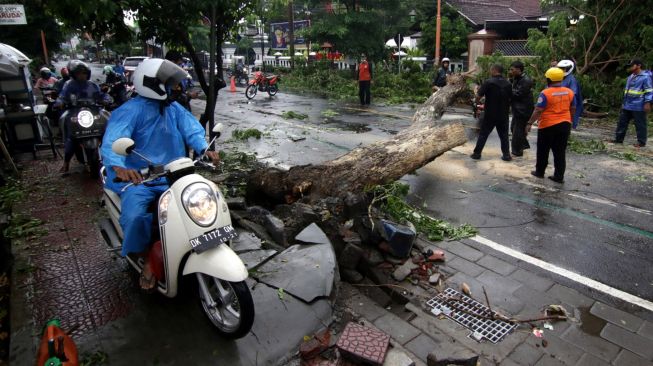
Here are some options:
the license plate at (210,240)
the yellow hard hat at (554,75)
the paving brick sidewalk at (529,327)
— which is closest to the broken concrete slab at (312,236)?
the paving brick sidewalk at (529,327)

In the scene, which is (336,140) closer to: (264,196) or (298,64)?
(264,196)

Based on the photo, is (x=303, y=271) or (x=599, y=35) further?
Answer: (x=599, y=35)

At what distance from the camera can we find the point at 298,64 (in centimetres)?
2994

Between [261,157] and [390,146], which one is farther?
[261,157]

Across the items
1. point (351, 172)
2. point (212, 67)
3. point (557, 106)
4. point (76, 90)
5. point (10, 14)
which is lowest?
point (351, 172)

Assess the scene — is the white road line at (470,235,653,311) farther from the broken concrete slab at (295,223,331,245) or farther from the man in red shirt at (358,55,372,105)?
the man in red shirt at (358,55,372,105)

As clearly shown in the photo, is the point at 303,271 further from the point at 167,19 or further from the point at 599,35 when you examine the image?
the point at 599,35

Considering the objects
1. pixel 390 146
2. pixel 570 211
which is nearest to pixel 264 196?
pixel 390 146

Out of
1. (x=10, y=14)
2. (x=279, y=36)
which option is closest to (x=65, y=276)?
(x=10, y=14)

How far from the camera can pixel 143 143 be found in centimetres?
356

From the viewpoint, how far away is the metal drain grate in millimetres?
3266

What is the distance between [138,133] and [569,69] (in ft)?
27.8

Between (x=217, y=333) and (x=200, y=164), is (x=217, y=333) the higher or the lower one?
the lower one

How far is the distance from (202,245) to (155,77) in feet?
4.73
